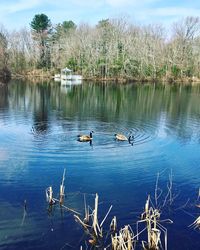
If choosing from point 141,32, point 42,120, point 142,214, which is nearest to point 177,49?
point 141,32

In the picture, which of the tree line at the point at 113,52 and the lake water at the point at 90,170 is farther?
the tree line at the point at 113,52

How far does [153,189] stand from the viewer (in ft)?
60.8

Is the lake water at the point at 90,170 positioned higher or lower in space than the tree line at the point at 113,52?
lower

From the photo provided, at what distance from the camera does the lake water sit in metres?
14.1

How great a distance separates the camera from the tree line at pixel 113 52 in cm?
9962

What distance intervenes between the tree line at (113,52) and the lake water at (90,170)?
5980cm

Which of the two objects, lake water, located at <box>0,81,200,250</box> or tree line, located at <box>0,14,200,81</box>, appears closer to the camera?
lake water, located at <box>0,81,200,250</box>

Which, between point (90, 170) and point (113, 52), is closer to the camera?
point (90, 170)

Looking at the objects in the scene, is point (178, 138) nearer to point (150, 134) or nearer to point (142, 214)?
point (150, 134)

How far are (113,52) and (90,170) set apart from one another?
82.8 meters

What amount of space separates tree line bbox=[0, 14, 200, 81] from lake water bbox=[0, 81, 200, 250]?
2354 inches

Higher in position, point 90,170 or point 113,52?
point 113,52

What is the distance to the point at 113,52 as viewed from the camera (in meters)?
100

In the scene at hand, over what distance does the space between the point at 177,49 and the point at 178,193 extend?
9350 centimetres
